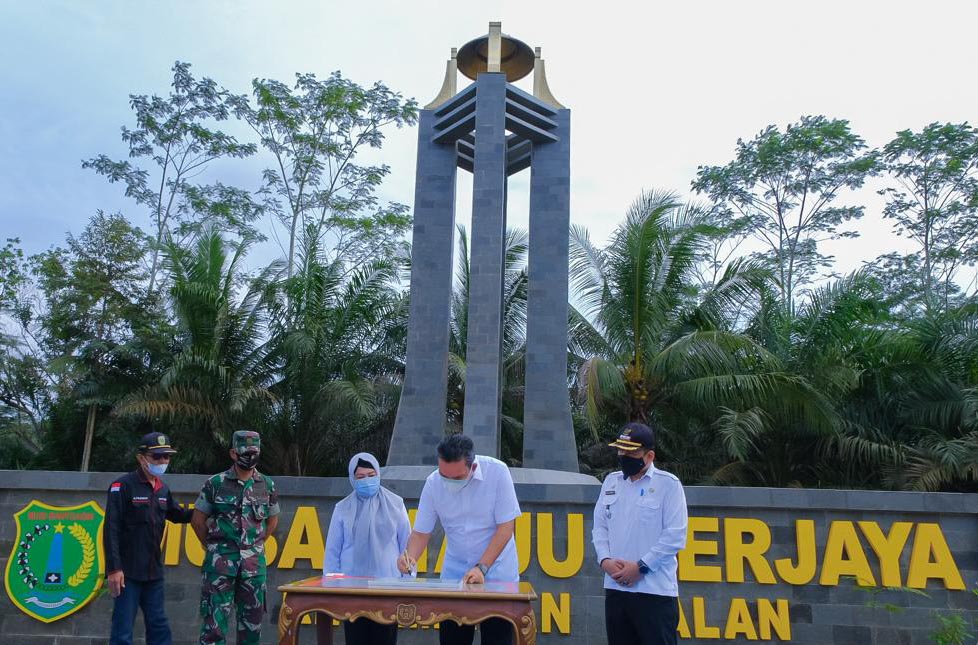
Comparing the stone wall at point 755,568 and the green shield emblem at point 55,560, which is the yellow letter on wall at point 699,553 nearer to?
the stone wall at point 755,568

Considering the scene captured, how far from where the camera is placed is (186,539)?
308 inches

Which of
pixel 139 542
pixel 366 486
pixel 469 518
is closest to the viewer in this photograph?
pixel 469 518

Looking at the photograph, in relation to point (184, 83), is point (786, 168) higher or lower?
lower

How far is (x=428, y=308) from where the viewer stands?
11.9 m

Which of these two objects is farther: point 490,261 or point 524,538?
point 490,261

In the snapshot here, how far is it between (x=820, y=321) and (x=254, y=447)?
11.4 metres

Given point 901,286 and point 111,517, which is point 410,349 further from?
point 901,286

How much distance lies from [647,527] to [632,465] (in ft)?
1.10

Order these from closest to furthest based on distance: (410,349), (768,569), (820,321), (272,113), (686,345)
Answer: (768,569) → (410,349) → (686,345) → (820,321) → (272,113)

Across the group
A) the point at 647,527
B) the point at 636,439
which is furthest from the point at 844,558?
the point at 636,439

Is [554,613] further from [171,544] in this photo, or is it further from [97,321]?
[97,321]

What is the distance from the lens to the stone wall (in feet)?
23.8

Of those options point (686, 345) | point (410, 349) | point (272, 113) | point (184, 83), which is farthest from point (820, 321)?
point (184, 83)

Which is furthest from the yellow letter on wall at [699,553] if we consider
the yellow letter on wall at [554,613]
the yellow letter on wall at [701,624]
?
the yellow letter on wall at [554,613]
